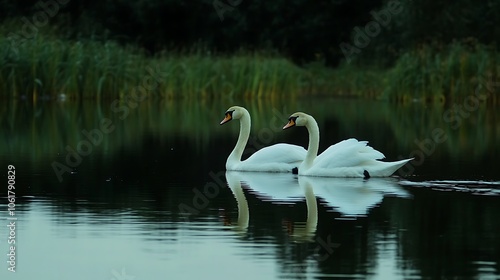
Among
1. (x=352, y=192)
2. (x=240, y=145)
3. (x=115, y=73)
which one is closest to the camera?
(x=352, y=192)

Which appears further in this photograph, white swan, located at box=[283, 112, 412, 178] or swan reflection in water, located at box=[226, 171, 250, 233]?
white swan, located at box=[283, 112, 412, 178]

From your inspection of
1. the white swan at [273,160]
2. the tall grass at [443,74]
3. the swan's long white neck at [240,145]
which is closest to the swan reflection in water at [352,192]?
the white swan at [273,160]

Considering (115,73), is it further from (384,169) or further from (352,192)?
(352,192)

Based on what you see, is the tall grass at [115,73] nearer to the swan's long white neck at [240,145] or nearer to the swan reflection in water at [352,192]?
the swan's long white neck at [240,145]

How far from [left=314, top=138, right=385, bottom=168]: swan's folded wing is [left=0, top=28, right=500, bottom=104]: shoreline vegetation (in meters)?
16.4

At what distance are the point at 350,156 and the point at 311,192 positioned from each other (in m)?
1.42

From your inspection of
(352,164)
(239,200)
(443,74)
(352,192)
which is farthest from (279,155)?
(443,74)

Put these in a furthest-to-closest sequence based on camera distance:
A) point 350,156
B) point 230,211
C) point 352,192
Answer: point 350,156
point 352,192
point 230,211

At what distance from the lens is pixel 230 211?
10898 mm

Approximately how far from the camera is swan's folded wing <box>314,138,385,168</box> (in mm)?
13797

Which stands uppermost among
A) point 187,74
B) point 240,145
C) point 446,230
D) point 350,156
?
point 187,74

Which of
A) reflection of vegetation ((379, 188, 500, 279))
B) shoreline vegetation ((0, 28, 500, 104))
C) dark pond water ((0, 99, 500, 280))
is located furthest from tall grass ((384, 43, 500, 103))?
reflection of vegetation ((379, 188, 500, 279))

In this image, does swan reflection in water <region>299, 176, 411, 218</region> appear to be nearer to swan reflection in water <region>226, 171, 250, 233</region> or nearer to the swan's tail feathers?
the swan's tail feathers

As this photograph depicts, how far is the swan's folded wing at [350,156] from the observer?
13.8 meters
